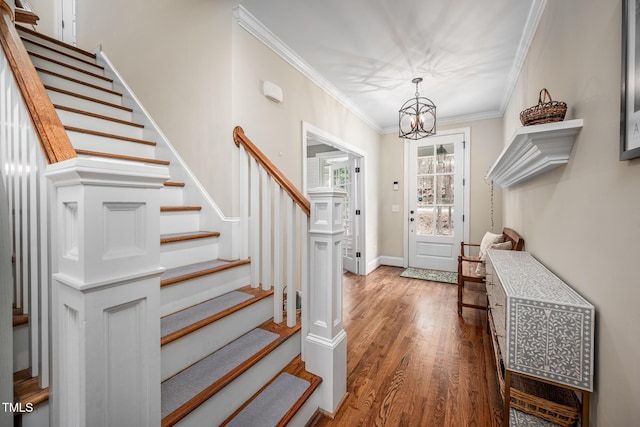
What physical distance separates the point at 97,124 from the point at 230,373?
2156 mm

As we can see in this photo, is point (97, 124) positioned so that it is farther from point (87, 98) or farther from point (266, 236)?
point (266, 236)

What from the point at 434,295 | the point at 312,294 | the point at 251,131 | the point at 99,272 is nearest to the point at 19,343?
the point at 99,272

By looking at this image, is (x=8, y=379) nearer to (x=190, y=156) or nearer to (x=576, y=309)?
(x=190, y=156)

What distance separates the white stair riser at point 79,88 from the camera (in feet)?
7.09

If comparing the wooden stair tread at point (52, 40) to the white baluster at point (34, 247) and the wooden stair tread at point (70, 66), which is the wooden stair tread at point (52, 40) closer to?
the wooden stair tread at point (70, 66)

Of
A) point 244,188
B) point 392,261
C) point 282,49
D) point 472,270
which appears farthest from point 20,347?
point 392,261

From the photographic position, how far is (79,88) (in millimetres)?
2311

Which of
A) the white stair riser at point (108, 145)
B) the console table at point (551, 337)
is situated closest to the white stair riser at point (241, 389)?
the console table at point (551, 337)

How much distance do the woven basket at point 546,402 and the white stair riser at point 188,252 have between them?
197cm

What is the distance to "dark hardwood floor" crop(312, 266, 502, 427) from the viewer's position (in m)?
1.54

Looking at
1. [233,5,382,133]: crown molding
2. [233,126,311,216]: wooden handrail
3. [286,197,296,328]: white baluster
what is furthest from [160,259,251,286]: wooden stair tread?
[233,5,382,133]: crown molding

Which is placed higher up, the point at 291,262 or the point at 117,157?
the point at 117,157

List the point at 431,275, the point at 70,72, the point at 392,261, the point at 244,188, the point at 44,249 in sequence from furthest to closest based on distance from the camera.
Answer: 1. the point at 392,261
2. the point at 431,275
3. the point at 70,72
4. the point at 244,188
5. the point at 44,249

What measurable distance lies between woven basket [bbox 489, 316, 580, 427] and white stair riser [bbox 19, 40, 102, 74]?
4224 millimetres
